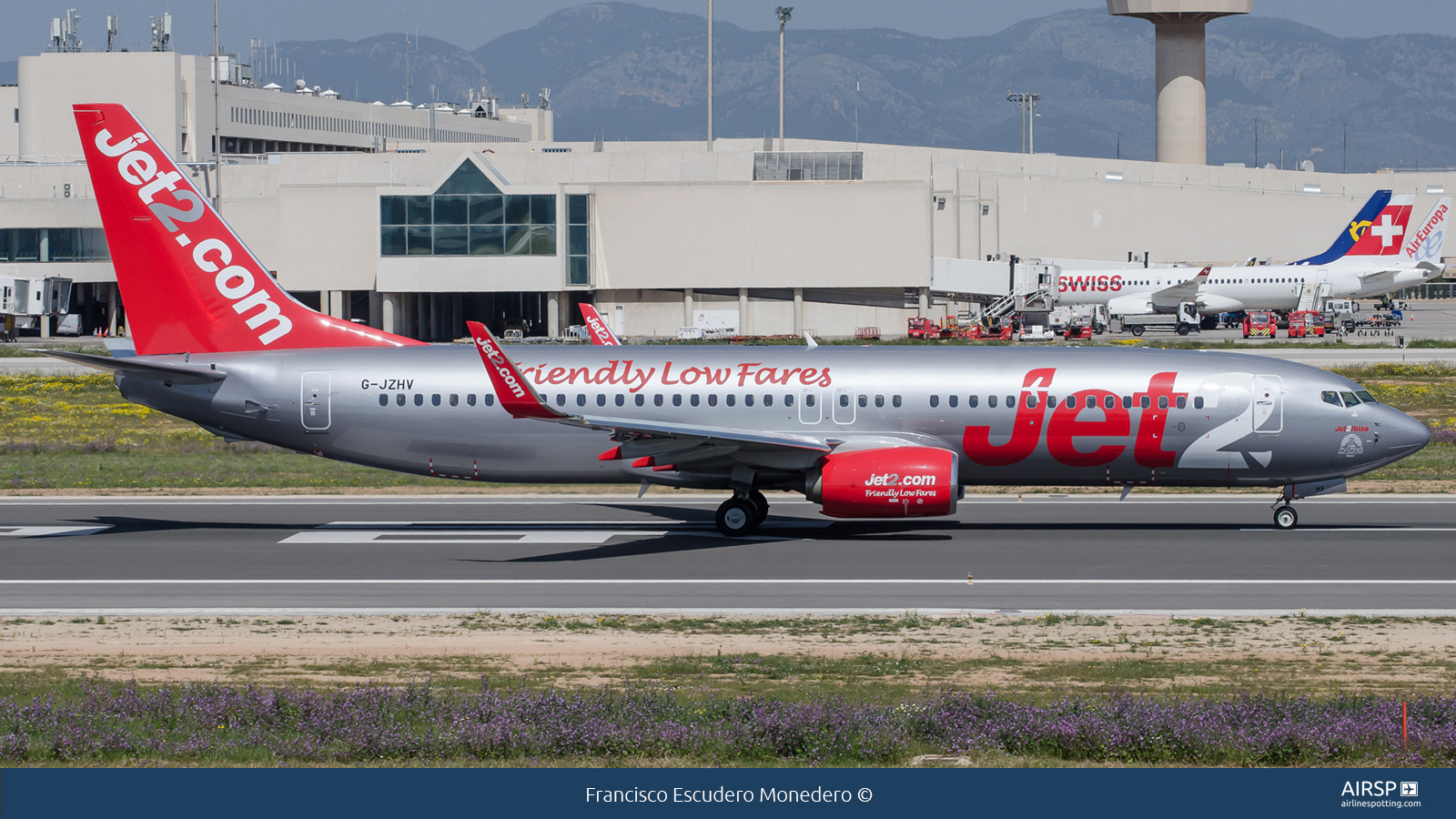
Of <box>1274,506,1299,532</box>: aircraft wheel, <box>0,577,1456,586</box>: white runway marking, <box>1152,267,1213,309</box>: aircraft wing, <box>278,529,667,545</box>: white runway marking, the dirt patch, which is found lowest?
the dirt patch

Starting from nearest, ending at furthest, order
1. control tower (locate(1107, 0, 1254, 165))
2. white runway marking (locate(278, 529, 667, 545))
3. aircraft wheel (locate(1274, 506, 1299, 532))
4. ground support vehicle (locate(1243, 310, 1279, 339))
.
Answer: white runway marking (locate(278, 529, 667, 545)) < aircraft wheel (locate(1274, 506, 1299, 532)) < ground support vehicle (locate(1243, 310, 1279, 339)) < control tower (locate(1107, 0, 1254, 165))

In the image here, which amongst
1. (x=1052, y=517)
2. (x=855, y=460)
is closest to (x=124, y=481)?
(x=855, y=460)

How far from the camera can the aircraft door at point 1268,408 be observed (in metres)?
29.7

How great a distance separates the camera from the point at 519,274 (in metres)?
107

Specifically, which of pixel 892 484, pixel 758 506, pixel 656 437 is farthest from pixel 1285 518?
pixel 656 437

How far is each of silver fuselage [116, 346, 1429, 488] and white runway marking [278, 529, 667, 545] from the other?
4.16ft

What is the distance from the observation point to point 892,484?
28.1m

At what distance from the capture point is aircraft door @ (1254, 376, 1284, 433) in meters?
29.7

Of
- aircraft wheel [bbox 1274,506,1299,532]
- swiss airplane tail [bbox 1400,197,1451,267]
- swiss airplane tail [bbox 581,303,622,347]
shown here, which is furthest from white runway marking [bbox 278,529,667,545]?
swiss airplane tail [bbox 1400,197,1451,267]

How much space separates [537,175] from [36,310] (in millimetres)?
40834

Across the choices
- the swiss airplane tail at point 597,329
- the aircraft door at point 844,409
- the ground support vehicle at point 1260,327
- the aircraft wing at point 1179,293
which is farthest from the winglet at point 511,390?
the aircraft wing at point 1179,293

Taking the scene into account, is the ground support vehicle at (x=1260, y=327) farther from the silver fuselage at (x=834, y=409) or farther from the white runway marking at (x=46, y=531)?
the white runway marking at (x=46, y=531)

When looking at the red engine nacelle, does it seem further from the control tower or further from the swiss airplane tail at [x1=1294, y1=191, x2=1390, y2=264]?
the control tower

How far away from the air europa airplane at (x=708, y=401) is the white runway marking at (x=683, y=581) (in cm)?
321
